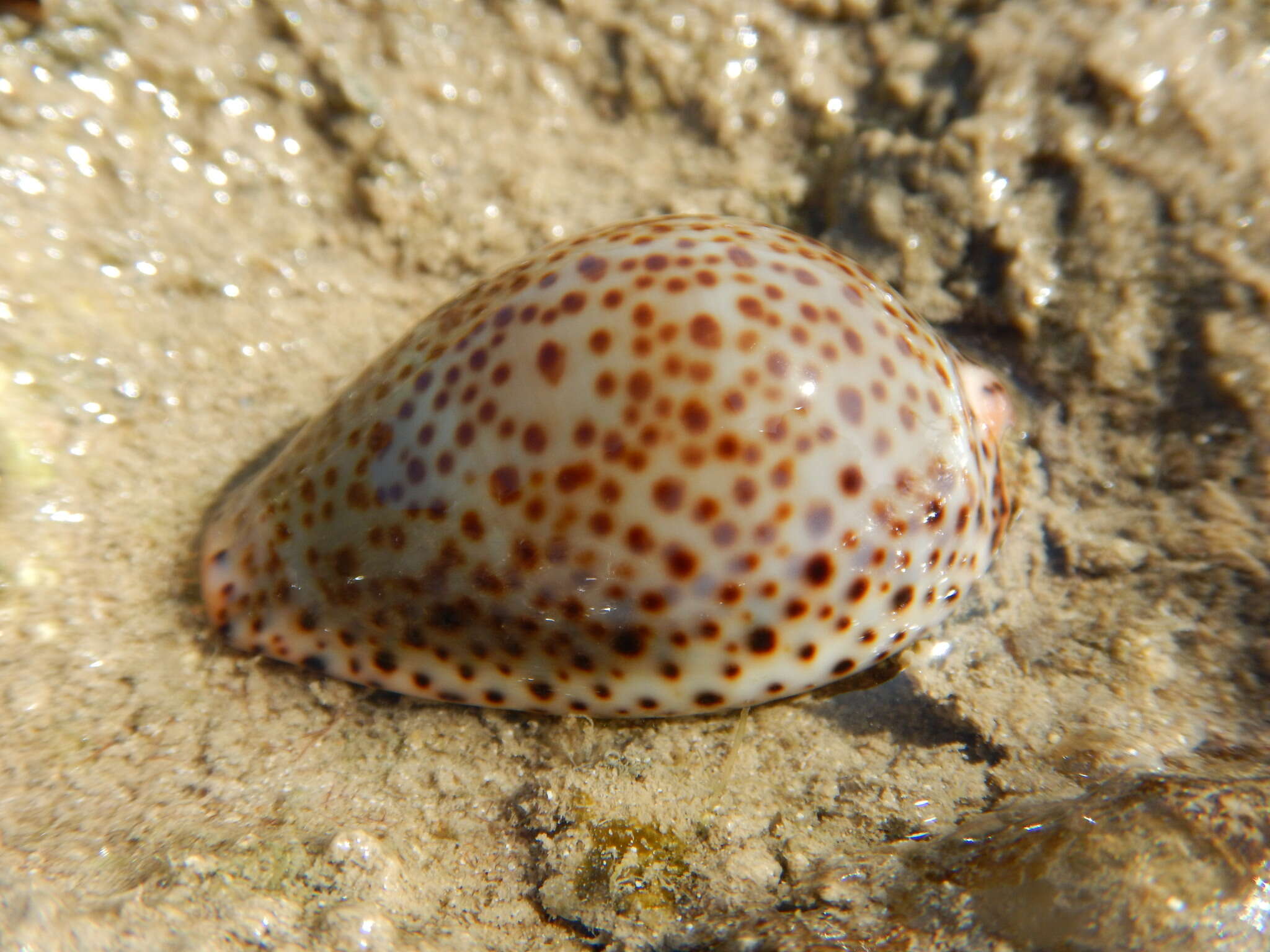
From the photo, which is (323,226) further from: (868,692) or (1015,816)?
(1015,816)

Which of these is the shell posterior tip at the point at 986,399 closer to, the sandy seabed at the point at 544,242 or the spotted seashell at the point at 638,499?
the spotted seashell at the point at 638,499

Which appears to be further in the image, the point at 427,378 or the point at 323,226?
the point at 323,226

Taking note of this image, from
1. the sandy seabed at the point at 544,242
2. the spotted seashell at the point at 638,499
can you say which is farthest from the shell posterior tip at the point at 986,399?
the sandy seabed at the point at 544,242

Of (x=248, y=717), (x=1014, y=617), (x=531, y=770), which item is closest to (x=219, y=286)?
(x=248, y=717)

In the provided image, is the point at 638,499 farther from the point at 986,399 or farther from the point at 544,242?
the point at 544,242

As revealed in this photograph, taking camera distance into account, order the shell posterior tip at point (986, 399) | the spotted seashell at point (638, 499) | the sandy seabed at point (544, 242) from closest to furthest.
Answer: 1. the sandy seabed at point (544, 242)
2. the spotted seashell at point (638, 499)
3. the shell posterior tip at point (986, 399)

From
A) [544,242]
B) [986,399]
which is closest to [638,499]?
[986,399]
